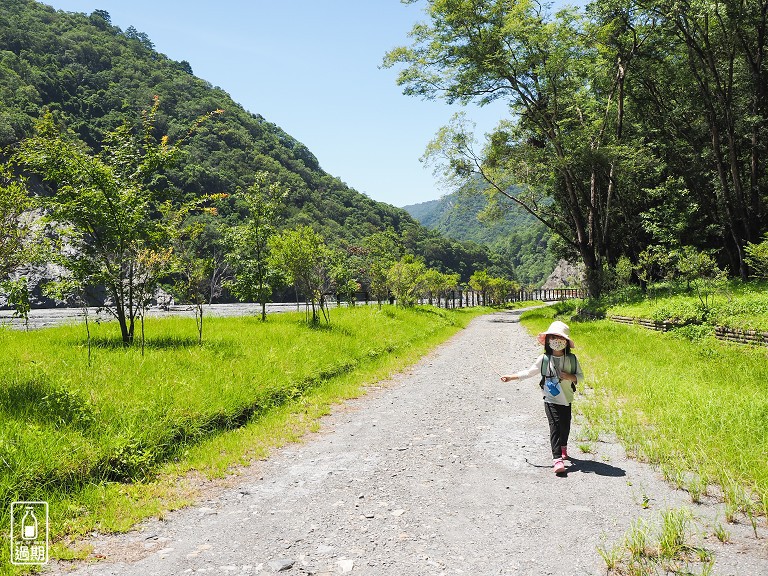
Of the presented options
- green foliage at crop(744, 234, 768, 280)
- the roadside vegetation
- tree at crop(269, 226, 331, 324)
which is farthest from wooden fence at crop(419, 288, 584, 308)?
the roadside vegetation

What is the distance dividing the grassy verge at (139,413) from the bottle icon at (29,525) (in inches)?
5.0

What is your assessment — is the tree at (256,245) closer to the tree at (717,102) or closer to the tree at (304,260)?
the tree at (304,260)

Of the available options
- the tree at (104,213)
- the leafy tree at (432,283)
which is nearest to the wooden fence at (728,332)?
the tree at (104,213)

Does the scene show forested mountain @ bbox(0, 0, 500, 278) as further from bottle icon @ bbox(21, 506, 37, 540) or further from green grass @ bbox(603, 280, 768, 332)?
bottle icon @ bbox(21, 506, 37, 540)

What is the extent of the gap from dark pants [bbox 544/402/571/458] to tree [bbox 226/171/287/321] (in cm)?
1553

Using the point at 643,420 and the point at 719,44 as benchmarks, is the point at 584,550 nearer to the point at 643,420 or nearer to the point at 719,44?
the point at 643,420

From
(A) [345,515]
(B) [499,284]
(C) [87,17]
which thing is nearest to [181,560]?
(A) [345,515]

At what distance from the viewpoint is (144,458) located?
5461 millimetres

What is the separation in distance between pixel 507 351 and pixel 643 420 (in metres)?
8.62

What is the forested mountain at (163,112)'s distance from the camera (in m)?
78.0

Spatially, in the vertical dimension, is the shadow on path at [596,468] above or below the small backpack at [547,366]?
below

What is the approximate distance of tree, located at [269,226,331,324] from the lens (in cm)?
1655

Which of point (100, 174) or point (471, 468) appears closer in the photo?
point (471, 468)

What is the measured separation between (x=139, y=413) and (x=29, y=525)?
2.15 metres
